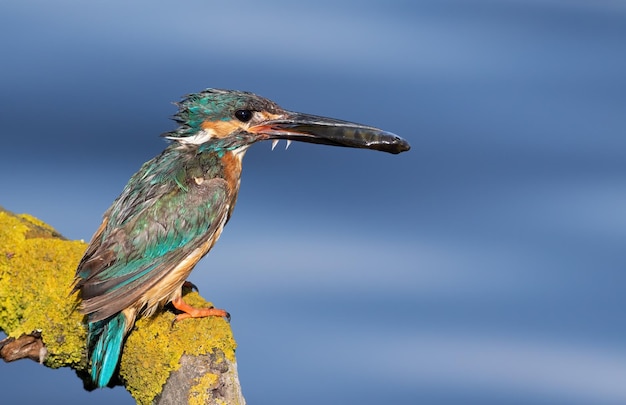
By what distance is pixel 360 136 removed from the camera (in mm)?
4012

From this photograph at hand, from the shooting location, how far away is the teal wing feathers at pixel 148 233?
3.59 meters

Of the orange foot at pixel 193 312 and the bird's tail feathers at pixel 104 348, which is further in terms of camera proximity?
the orange foot at pixel 193 312

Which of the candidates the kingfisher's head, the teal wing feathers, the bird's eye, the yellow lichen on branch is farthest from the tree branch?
the bird's eye

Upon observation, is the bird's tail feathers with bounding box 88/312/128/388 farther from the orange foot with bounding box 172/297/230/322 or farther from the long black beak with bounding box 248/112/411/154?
the long black beak with bounding box 248/112/411/154

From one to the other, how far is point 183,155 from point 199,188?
8.2 inches

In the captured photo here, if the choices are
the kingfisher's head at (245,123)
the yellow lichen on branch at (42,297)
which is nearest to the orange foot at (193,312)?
the yellow lichen on branch at (42,297)

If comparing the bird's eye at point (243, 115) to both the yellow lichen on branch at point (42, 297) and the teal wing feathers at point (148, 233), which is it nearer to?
the teal wing feathers at point (148, 233)

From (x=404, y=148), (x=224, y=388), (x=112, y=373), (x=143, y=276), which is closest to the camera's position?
(x=224, y=388)

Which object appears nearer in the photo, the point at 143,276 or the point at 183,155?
the point at 143,276

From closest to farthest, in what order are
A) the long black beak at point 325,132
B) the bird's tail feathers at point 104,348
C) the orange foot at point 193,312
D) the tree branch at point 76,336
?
the tree branch at point 76,336 < the bird's tail feathers at point 104,348 < the orange foot at point 193,312 < the long black beak at point 325,132

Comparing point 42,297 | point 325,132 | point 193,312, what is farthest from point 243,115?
point 42,297

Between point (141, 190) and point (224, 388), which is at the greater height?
point (141, 190)

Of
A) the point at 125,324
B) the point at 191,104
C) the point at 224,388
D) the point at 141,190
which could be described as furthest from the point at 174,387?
the point at 191,104

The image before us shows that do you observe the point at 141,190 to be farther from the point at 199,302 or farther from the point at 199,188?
the point at 199,302
